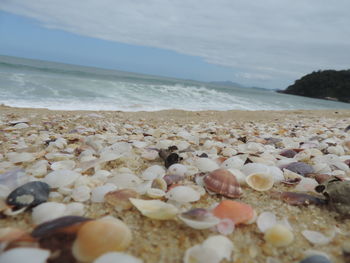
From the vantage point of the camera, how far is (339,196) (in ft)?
3.05

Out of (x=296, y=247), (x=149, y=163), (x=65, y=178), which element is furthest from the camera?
(x=149, y=163)

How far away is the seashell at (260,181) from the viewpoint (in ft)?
→ 3.72

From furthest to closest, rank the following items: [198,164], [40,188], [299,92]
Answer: [299,92]
[198,164]
[40,188]

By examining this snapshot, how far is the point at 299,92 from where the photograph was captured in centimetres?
5031

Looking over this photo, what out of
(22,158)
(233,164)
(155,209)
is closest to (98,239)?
(155,209)

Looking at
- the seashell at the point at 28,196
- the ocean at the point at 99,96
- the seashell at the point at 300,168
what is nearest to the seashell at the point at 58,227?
the seashell at the point at 28,196

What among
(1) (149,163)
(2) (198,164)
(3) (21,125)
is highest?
(2) (198,164)

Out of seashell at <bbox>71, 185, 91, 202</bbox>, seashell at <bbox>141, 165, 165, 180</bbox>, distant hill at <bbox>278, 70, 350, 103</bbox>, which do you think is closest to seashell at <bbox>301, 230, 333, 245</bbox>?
seashell at <bbox>141, 165, 165, 180</bbox>

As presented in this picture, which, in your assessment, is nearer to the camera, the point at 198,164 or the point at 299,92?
the point at 198,164

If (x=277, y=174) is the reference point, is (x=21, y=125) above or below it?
below

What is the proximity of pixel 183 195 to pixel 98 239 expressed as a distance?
398 mm

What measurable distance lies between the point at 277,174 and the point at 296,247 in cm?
56

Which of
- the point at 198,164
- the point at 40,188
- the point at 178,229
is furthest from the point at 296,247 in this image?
the point at 40,188

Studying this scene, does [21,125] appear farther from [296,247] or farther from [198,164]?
[296,247]
